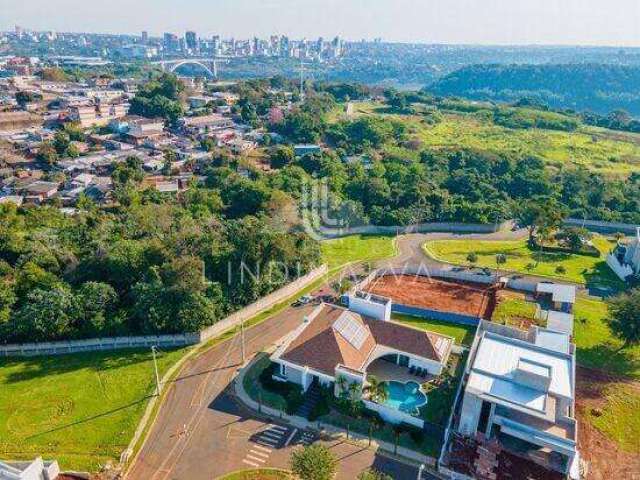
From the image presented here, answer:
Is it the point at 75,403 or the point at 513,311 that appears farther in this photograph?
the point at 513,311

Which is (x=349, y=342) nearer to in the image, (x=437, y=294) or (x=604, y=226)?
(x=437, y=294)

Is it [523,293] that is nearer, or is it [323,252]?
[523,293]

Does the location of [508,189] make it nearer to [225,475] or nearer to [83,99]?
[225,475]

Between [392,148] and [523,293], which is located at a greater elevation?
[392,148]

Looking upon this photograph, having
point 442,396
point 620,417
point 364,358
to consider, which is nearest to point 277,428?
point 364,358

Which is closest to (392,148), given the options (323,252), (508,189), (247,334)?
(508,189)

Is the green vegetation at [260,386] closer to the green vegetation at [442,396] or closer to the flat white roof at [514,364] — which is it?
the green vegetation at [442,396]

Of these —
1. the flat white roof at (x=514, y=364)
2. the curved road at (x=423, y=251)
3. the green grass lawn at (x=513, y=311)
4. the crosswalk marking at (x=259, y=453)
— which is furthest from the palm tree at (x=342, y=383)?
the curved road at (x=423, y=251)
